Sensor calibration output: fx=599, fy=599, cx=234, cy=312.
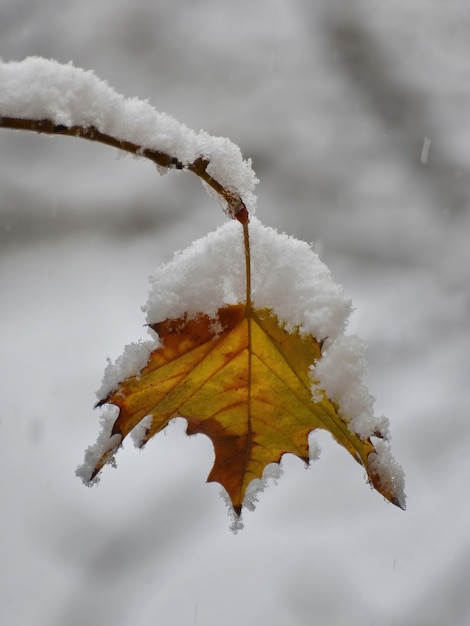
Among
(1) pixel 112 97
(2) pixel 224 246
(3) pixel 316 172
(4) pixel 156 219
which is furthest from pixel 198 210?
(1) pixel 112 97

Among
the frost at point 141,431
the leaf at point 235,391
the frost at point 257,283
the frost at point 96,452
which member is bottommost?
the frost at point 96,452

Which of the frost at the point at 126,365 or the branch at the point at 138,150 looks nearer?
the branch at the point at 138,150

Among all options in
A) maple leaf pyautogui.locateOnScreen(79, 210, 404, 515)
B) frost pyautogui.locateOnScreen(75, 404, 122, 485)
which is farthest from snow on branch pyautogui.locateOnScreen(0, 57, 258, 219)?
frost pyautogui.locateOnScreen(75, 404, 122, 485)

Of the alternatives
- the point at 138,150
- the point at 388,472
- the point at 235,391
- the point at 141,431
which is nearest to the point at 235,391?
the point at 235,391

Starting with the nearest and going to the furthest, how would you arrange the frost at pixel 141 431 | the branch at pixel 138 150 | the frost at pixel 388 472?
the branch at pixel 138 150
the frost at pixel 388 472
the frost at pixel 141 431

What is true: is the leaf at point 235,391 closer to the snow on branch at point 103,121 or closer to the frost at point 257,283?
the frost at point 257,283

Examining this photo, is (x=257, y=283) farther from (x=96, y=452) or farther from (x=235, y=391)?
(x=96, y=452)

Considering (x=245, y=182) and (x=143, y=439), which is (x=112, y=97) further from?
(x=143, y=439)

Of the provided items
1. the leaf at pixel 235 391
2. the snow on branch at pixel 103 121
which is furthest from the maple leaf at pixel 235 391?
the snow on branch at pixel 103 121
